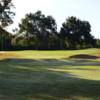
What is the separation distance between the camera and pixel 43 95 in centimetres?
1284

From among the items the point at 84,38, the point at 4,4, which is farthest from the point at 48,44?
the point at 4,4

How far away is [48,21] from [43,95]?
8873 cm

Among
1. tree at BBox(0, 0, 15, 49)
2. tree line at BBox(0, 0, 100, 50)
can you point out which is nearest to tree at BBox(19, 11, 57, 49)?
tree line at BBox(0, 0, 100, 50)

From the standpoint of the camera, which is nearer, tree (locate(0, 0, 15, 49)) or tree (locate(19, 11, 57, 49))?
tree (locate(0, 0, 15, 49))

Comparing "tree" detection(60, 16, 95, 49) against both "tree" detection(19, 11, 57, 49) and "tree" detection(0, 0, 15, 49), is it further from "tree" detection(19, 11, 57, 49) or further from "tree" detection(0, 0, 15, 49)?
"tree" detection(0, 0, 15, 49)

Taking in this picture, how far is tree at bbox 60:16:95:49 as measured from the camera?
98863 mm

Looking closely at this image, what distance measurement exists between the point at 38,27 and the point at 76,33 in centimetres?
979

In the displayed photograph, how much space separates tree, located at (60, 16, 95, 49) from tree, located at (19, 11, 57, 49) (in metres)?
3.13

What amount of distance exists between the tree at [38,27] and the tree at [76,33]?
3132 mm

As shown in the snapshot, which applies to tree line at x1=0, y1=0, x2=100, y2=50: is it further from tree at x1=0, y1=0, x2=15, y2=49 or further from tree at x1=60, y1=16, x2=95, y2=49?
tree at x1=0, y1=0, x2=15, y2=49

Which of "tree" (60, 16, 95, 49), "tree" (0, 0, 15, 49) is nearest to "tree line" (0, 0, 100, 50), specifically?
"tree" (60, 16, 95, 49)

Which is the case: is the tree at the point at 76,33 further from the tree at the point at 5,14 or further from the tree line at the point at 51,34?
the tree at the point at 5,14

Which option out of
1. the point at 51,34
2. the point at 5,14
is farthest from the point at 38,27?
the point at 5,14

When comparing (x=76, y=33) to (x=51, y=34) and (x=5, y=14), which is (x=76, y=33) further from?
(x=5, y=14)
